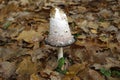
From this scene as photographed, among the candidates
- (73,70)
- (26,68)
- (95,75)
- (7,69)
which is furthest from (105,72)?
(7,69)

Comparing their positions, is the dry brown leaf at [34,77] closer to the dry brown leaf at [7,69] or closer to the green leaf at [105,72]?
the dry brown leaf at [7,69]

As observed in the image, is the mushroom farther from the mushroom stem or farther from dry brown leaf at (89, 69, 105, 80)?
dry brown leaf at (89, 69, 105, 80)

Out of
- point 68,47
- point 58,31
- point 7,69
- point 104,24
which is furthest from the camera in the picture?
point 104,24

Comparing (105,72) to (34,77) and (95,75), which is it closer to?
(95,75)

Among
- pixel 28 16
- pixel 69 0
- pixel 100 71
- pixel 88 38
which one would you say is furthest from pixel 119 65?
pixel 69 0

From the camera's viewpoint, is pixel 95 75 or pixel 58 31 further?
pixel 95 75

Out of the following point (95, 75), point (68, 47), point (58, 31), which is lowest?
point (95, 75)

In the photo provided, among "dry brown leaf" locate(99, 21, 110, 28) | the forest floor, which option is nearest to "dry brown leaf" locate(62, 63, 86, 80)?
the forest floor

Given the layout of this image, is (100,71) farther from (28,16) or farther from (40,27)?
(28,16)
